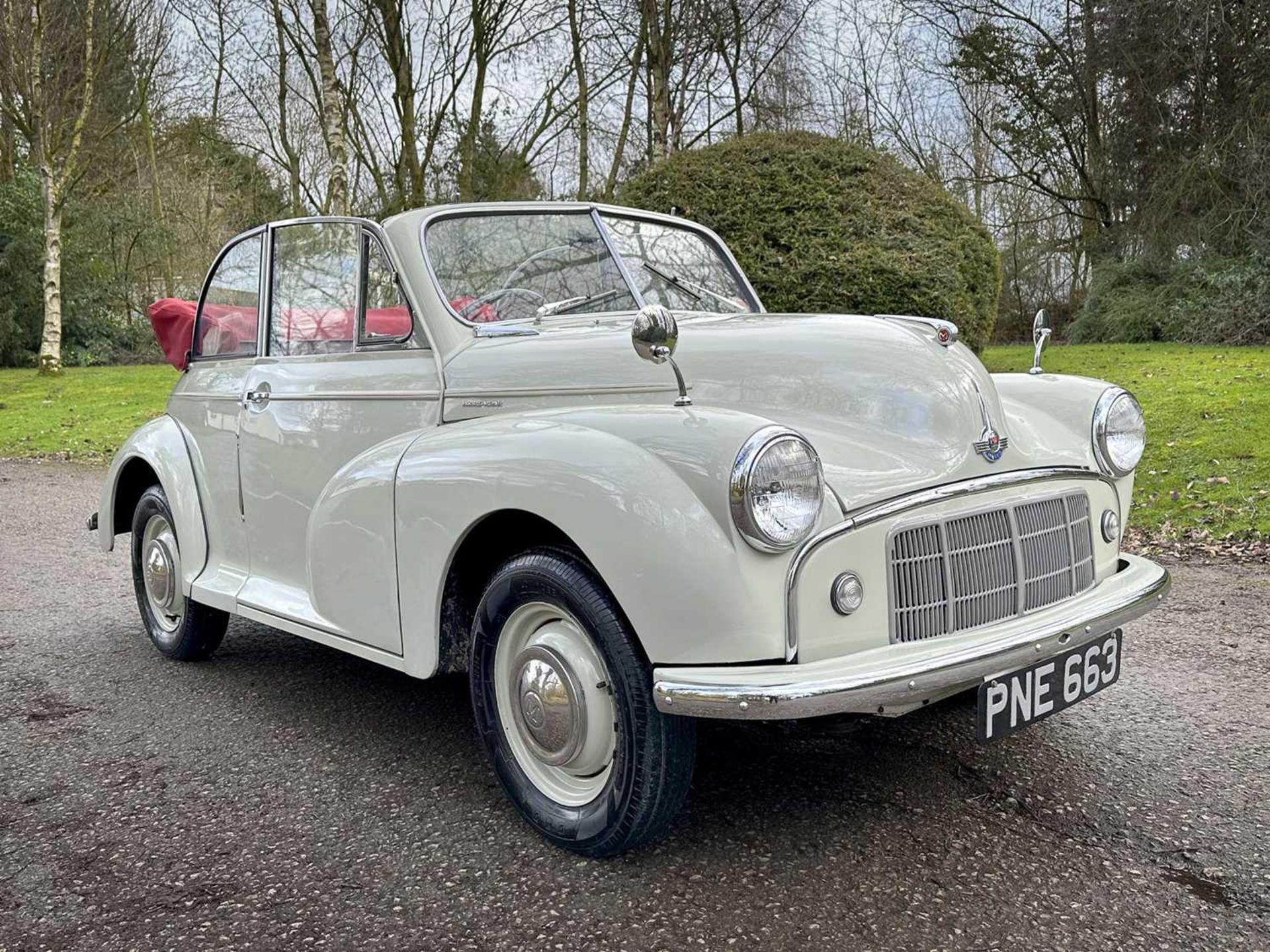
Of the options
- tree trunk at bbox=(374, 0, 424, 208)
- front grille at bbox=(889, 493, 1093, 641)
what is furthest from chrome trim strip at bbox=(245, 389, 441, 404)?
tree trunk at bbox=(374, 0, 424, 208)

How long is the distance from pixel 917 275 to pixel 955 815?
24.4ft

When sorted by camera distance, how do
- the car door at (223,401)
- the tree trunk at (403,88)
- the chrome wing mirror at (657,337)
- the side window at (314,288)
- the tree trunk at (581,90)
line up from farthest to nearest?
the tree trunk at (581,90)
the tree trunk at (403,88)
the car door at (223,401)
the side window at (314,288)
the chrome wing mirror at (657,337)

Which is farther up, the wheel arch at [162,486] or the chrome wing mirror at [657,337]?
the chrome wing mirror at [657,337]

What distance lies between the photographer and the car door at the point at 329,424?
10.0ft

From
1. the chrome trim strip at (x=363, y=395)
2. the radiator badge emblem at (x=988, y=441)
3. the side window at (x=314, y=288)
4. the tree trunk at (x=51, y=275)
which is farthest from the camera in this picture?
the tree trunk at (x=51, y=275)

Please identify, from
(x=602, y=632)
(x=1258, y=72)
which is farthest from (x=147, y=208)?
(x=602, y=632)

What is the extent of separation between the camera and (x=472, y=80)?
58.4 feet

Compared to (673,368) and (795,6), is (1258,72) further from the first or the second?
(673,368)

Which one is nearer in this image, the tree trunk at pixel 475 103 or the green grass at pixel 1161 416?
the green grass at pixel 1161 416

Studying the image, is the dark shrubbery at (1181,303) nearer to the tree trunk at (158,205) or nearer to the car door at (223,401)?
the car door at (223,401)

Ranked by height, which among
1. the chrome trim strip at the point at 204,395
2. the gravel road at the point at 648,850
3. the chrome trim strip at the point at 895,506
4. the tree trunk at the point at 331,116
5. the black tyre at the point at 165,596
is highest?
the tree trunk at the point at 331,116

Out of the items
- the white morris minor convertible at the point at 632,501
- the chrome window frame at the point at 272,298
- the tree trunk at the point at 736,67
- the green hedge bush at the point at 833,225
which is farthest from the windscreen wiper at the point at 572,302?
the tree trunk at the point at 736,67

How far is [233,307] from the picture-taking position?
163 inches

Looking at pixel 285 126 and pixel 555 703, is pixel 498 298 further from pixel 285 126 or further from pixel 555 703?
pixel 285 126
